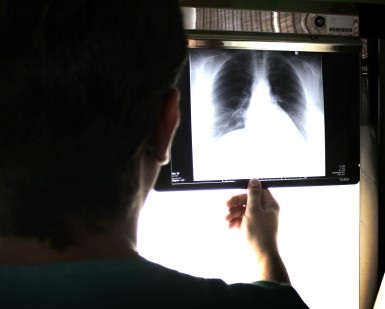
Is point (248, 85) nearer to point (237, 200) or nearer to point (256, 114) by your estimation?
point (256, 114)

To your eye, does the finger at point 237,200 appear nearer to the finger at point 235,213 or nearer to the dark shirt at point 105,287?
the finger at point 235,213

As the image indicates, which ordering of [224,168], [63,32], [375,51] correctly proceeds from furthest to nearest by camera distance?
1. [375,51]
2. [224,168]
3. [63,32]

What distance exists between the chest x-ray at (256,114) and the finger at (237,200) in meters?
0.05

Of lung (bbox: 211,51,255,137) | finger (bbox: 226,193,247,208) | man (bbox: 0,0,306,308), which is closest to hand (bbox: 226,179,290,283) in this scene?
finger (bbox: 226,193,247,208)

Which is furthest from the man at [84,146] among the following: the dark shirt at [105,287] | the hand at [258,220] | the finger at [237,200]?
the finger at [237,200]

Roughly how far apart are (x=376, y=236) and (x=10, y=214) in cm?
102

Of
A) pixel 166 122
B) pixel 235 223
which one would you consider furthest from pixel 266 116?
pixel 166 122

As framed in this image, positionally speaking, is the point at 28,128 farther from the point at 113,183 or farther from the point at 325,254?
the point at 325,254

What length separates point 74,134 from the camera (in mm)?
528

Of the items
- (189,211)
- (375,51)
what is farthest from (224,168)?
(375,51)

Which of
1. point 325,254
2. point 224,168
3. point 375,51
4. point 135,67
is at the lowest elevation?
point 325,254

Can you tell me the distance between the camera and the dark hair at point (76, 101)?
50cm

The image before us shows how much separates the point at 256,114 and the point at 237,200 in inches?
7.9

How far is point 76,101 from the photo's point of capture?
1.68 ft
